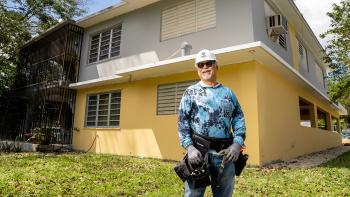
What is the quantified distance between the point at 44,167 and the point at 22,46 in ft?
41.4

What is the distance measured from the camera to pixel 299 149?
1141 cm

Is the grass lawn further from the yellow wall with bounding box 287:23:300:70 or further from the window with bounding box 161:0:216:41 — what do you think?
the yellow wall with bounding box 287:23:300:70

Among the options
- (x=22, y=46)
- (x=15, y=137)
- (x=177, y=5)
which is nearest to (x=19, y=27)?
(x=22, y=46)

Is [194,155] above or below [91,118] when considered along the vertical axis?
below

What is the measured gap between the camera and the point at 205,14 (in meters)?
9.45

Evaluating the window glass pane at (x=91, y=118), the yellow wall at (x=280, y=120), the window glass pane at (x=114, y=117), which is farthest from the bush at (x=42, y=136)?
the yellow wall at (x=280, y=120)

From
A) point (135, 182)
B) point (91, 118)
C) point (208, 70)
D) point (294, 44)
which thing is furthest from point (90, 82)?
point (208, 70)

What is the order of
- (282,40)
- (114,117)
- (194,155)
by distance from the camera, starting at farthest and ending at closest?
(114,117) → (282,40) → (194,155)

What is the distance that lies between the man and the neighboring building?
517cm

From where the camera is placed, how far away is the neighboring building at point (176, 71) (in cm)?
847

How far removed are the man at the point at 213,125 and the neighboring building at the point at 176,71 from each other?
517cm

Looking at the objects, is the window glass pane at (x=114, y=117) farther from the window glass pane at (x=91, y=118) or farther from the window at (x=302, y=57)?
the window at (x=302, y=57)

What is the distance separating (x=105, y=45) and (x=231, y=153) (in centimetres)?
1157

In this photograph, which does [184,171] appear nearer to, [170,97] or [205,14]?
[170,97]
